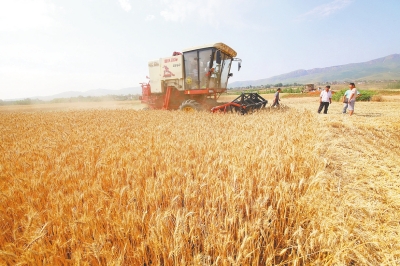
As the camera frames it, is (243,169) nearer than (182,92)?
Yes

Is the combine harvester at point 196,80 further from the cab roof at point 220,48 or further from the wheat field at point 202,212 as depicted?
the wheat field at point 202,212

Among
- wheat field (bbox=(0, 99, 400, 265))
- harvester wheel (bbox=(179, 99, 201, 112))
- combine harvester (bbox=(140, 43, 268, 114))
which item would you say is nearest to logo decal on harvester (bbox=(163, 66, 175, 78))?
combine harvester (bbox=(140, 43, 268, 114))

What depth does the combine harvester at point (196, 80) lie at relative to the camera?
9.66 meters

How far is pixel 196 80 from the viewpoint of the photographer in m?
10.4

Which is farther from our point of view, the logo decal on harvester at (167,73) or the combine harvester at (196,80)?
the logo decal on harvester at (167,73)

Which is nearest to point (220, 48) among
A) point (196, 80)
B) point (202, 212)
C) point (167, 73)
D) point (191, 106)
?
point (196, 80)

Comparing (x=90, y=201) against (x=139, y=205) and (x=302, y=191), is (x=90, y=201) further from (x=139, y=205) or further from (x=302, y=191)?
(x=302, y=191)

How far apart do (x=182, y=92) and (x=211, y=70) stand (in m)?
2.43

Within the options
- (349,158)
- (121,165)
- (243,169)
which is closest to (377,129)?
(349,158)

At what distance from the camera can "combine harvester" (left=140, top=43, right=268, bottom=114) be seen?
9.66 meters

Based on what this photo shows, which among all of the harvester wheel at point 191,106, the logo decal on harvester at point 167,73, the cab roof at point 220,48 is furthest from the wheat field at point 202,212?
the logo decal on harvester at point 167,73

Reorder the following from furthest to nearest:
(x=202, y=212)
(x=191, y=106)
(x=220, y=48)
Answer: (x=191, y=106), (x=220, y=48), (x=202, y=212)

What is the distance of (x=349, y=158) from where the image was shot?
3.53 metres

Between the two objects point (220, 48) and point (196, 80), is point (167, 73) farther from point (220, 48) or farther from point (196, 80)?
point (220, 48)
